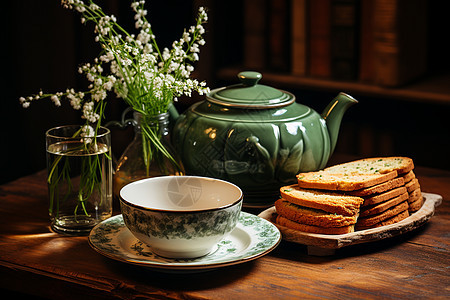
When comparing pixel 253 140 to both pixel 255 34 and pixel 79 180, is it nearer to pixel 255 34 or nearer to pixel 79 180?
pixel 79 180

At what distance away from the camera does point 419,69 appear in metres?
1.90

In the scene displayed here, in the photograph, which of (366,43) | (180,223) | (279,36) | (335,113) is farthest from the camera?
(279,36)

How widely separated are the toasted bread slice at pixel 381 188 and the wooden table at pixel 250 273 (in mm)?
85

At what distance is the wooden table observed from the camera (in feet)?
2.82

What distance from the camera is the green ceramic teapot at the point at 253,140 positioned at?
111 centimetres

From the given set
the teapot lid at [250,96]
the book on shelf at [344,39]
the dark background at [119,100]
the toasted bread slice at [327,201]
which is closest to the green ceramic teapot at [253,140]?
the teapot lid at [250,96]

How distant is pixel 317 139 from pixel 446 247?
0.29 meters

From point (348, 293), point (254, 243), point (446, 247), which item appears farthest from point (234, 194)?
point (446, 247)

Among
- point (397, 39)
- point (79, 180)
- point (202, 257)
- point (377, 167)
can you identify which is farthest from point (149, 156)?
point (397, 39)

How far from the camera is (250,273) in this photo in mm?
909

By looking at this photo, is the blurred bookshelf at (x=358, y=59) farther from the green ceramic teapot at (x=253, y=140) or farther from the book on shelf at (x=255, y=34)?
the green ceramic teapot at (x=253, y=140)

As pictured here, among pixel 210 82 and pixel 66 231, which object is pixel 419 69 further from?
pixel 66 231

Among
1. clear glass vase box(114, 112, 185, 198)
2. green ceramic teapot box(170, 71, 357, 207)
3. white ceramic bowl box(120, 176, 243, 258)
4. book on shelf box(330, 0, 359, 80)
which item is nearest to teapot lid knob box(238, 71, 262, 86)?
green ceramic teapot box(170, 71, 357, 207)

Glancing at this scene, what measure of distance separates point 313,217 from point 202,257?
7.2 inches
